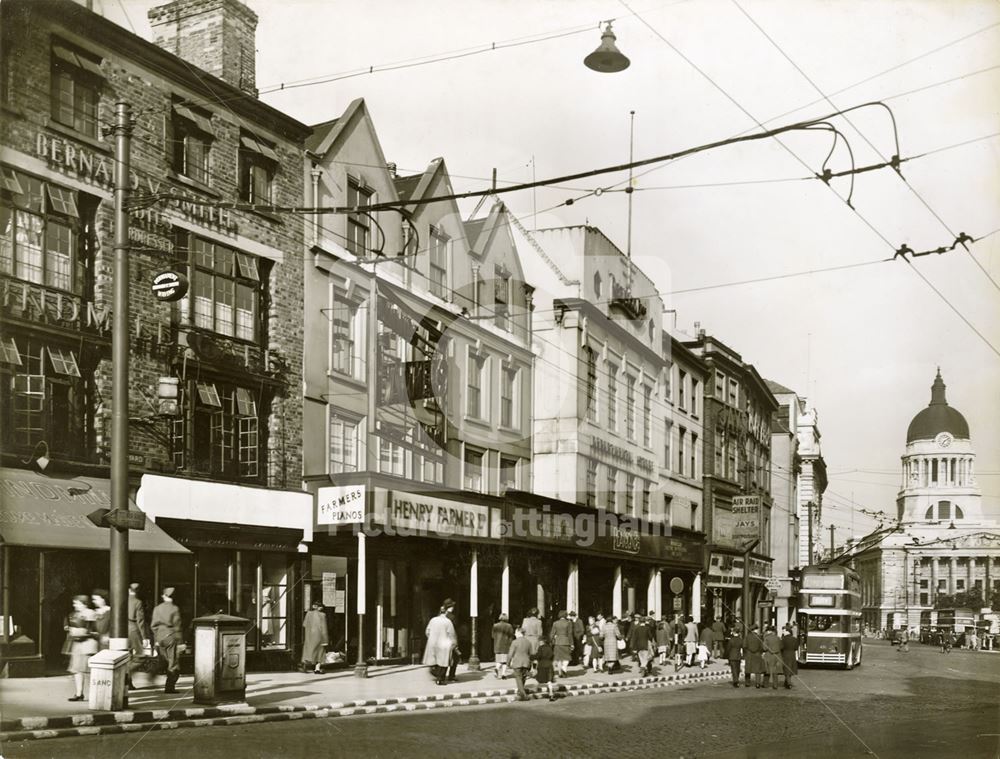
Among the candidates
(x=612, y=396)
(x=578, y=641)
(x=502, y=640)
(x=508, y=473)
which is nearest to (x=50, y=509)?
(x=502, y=640)

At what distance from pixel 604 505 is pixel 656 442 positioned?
755cm

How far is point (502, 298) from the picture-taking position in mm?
34969

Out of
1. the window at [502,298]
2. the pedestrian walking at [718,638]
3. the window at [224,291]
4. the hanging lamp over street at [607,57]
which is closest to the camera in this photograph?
the hanging lamp over street at [607,57]

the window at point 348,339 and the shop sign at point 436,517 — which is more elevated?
the window at point 348,339

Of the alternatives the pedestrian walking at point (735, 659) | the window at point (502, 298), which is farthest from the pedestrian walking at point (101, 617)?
the window at point (502, 298)

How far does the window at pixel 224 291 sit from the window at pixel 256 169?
55.4 inches

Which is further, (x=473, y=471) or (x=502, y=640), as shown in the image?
(x=473, y=471)

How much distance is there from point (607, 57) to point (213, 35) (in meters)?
12.3

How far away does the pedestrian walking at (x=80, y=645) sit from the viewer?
15578 mm

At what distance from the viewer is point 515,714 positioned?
17891mm

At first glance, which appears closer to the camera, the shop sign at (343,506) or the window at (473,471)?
the shop sign at (343,506)

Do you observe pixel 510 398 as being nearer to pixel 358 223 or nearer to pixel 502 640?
pixel 358 223

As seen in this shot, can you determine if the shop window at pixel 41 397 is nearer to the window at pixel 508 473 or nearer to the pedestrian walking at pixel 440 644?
the pedestrian walking at pixel 440 644

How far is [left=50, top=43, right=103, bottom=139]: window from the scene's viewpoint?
19266 mm
